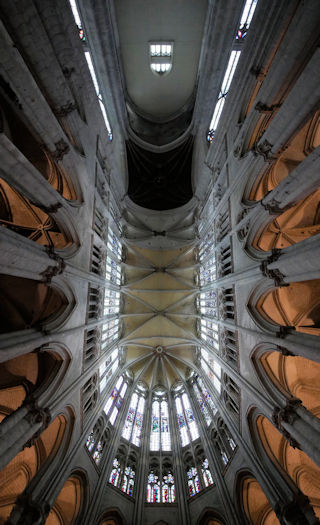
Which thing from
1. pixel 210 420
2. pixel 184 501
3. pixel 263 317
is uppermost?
pixel 263 317

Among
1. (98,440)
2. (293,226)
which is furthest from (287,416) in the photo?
(98,440)

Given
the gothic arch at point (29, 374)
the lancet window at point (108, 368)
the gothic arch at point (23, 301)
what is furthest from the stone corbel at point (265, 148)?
the lancet window at point (108, 368)

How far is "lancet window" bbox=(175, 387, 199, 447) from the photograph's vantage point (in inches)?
604

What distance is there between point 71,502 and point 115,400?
603 cm

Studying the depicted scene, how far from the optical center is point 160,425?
16906mm

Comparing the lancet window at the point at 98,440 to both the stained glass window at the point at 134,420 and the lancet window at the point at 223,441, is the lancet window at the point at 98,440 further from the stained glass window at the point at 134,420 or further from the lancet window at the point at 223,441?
the lancet window at the point at 223,441

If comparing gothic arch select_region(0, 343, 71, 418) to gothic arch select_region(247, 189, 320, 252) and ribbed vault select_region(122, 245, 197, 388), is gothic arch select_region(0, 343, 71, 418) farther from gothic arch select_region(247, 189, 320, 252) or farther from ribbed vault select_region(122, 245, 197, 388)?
ribbed vault select_region(122, 245, 197, 388)

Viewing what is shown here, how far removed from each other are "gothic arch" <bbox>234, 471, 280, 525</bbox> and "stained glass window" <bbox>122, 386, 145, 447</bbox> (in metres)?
7.31

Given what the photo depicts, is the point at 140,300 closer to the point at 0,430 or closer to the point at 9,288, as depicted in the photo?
the point at 9,288

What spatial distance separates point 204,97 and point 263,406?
17727 mm

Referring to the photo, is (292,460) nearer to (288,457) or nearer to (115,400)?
(288,457)

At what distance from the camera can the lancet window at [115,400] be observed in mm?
14998

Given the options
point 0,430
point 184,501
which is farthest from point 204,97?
point 184,501

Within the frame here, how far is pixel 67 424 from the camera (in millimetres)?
9883
